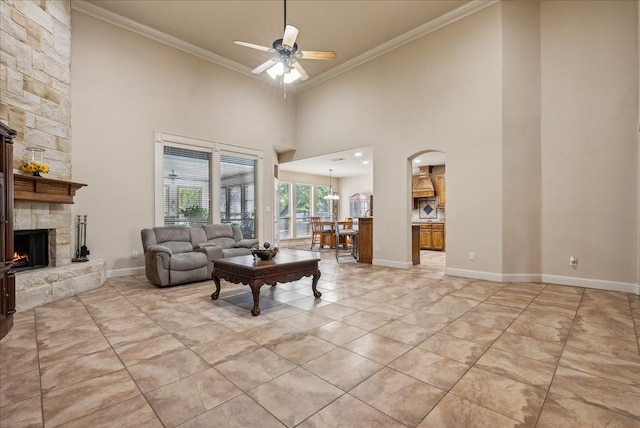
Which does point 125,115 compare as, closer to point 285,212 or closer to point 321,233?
point 321,233

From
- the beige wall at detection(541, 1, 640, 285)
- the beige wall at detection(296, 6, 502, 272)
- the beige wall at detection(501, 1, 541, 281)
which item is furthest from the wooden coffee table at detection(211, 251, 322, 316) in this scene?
the beige wall at detection(541, 1, 640, 285)

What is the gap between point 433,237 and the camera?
9609 mm

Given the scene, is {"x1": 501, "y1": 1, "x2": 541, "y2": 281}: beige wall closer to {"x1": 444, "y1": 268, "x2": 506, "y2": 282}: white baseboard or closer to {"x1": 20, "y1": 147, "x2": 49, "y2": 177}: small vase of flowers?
{"x1": 444, "y1": 268, "x2": 506, "y2": 282}: white baseboard

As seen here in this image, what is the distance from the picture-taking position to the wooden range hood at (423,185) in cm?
998

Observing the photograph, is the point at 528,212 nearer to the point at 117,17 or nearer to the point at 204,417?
the point at 204,417

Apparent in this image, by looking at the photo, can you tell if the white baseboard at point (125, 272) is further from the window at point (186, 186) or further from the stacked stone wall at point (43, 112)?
the window at point (186, 186)

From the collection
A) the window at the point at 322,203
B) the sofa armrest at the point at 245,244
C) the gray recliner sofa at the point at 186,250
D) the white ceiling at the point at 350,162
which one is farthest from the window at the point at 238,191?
the window at the point at 322,203

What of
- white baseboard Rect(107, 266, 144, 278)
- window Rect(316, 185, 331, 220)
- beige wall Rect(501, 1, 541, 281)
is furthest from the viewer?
window Rect(316, 185, 331, 220)

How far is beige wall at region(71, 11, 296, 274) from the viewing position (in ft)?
16.8

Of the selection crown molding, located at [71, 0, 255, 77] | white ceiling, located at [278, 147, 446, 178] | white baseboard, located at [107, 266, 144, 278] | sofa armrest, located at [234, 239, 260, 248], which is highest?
crown molding, located at [71, 0, 255, 77]

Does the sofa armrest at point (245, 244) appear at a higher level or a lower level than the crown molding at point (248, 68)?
lower

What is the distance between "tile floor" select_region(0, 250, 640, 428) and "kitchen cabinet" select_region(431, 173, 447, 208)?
6115mm

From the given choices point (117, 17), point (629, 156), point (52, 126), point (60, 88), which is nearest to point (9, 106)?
point (52, 126)

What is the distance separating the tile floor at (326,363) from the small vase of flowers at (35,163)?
5.63 ft
